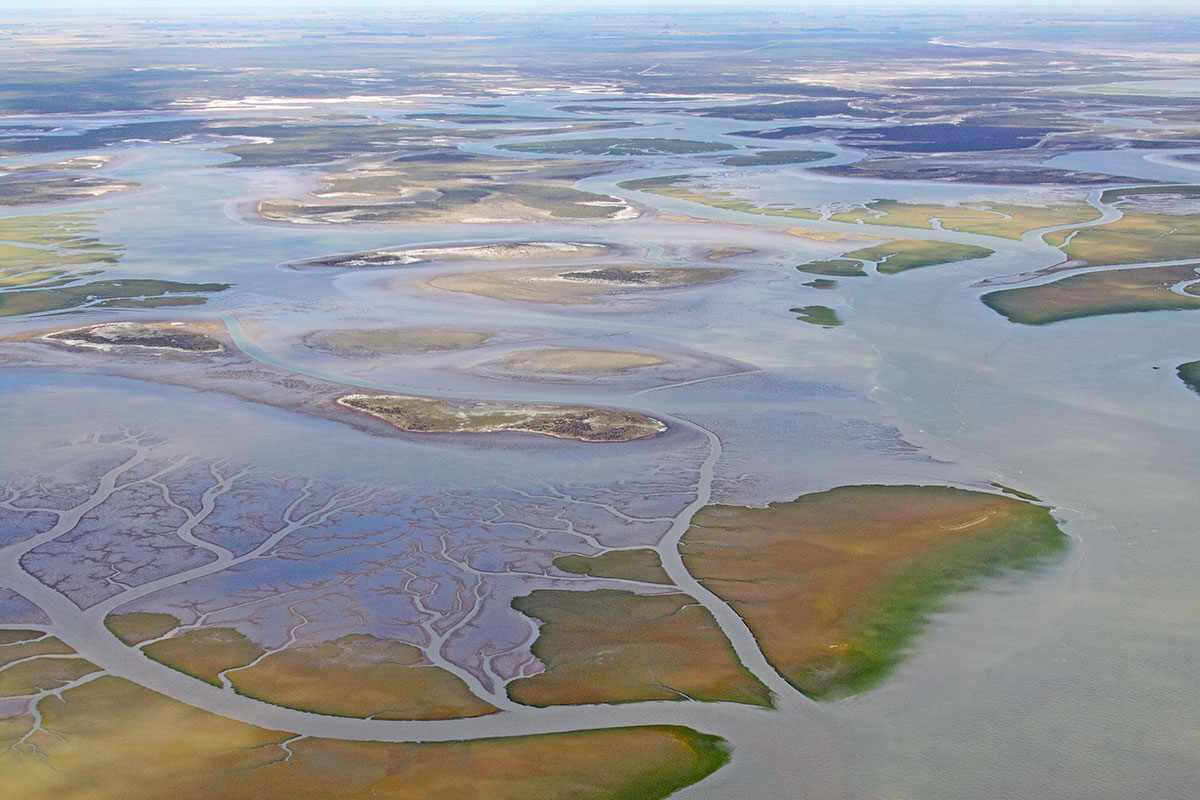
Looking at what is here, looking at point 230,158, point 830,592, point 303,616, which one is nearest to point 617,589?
point 830,592

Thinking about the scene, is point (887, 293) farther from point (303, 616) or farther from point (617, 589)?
point (303, 616)

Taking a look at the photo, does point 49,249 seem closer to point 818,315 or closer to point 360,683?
point 818,315

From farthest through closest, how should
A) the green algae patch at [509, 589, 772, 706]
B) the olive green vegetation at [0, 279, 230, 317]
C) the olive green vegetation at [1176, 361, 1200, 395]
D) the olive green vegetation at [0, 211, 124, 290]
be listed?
the olive green vegetation at [0, 211, 124, 290], the olive green vegetation at [0, 279, 230, 317], the olive green vegetation at [1176, 361, 1200, 395], the green algae patch at [509, 589, 772, 706]

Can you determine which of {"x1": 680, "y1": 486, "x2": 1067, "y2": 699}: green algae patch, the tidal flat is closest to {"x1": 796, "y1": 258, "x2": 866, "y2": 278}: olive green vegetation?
the tidal flat

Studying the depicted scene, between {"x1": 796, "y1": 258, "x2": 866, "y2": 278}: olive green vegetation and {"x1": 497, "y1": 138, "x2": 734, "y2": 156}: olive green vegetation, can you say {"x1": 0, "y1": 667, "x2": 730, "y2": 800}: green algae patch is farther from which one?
{"x1": 497, "y1": 138, "x2": 734, "y2": 156}: olive green vegetation

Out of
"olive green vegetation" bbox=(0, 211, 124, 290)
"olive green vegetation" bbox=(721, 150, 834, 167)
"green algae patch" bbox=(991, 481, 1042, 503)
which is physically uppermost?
"olive green vegetation" bbox=(721, 150, 834, 167)

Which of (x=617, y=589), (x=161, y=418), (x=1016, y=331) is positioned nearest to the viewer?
(x=617, y=589)
